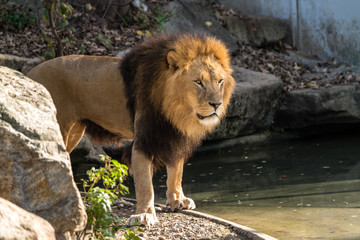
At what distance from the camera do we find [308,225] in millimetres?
4703

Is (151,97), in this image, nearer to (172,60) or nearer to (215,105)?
(172,60)

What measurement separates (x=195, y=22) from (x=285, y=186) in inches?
234

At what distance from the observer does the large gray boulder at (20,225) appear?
235 cm

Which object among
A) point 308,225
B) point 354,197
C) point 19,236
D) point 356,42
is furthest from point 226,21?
point 19,236

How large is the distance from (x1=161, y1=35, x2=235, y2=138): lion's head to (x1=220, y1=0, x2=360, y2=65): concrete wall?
6.83 meters

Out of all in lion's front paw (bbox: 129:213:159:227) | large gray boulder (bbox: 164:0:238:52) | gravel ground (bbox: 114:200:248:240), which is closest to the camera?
gravel ground (bbox: 114:200:248:240)

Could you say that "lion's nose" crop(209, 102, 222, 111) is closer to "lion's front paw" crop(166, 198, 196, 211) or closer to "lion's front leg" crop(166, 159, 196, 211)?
"lion's front leg" crop(166, 159, 196, 211)

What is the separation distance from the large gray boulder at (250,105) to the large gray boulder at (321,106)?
0.27 m

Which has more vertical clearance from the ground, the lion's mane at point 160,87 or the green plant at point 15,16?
the lion's mane at point 160,87

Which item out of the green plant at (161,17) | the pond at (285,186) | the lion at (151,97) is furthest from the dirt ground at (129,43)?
the lion at (151,97)

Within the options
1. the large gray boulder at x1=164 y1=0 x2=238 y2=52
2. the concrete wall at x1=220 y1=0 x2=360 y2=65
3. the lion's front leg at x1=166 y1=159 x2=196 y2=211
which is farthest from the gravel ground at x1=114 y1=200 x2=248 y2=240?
the concrete wall at x1=220 y1=0 x2=360 y2=65

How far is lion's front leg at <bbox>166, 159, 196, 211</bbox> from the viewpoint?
5195 millimetres

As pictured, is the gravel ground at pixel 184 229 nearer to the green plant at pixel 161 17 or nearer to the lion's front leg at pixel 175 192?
the lion's front leg at pixel 175 192

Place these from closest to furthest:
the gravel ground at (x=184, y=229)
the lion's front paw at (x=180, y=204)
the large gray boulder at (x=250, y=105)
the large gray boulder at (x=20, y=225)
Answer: the large gray boulder at (x=20, y=225)
the gravel ground at (x=184, y=229)
the lion's front paw at (x=180, y=204)
the large gray boulder at (x=250, y=105)
